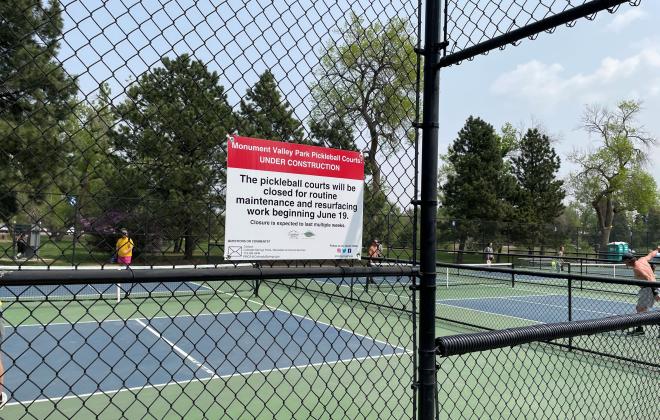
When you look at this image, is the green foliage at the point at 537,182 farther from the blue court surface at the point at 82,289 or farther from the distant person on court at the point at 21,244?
the distant person on court at the point at 21,244

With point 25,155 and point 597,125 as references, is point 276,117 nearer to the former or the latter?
point 25,155

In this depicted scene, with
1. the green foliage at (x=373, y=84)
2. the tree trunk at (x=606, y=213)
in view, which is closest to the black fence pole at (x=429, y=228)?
the green foliage at (x=373, y=84)

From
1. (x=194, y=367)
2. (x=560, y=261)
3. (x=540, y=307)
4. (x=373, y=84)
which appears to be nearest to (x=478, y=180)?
(x=560, y=261)

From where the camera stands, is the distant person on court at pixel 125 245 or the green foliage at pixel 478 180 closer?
the distant person on court at pixel 125 245

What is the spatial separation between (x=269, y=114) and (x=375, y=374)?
17.4 feet

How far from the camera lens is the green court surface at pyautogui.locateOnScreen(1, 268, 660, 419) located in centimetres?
439

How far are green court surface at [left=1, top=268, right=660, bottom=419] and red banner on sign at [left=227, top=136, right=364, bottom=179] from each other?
719mm

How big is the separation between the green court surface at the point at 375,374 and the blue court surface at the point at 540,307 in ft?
0.38

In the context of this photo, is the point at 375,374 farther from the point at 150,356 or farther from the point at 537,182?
the point at 537,182

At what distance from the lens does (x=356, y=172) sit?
2.49 metres

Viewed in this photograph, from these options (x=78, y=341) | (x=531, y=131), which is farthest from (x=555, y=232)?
(x=78, y=341)

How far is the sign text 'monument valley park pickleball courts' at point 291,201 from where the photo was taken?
2.15 m

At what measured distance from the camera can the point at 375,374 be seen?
23.2 ft

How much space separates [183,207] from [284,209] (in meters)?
10.9
